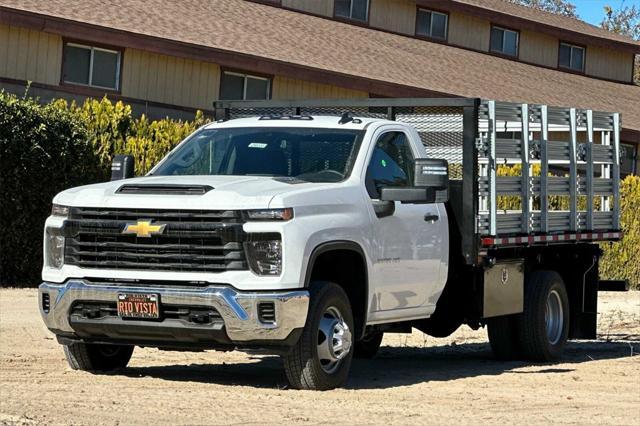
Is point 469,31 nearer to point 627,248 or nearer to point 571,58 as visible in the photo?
point 571,58

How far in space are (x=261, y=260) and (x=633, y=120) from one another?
30.3 meters

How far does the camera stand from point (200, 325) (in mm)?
10562

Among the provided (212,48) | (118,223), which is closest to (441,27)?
(212,48)

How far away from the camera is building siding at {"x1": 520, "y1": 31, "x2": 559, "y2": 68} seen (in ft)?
142

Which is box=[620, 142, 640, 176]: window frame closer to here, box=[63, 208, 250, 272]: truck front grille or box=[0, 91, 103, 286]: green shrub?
box=[0, 91, 103, 286]: green shrub

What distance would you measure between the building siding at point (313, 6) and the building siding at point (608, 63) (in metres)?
11.7

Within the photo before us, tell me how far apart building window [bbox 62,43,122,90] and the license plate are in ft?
56.5

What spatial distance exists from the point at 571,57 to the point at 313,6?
11.7 m

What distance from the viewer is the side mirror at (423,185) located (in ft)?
37.7

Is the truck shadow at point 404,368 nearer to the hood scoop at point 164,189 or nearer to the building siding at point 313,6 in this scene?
the hood scoop at point 164,189

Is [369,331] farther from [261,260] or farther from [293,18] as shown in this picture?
[293,18]

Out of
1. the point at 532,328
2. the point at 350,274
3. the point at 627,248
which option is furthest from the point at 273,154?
the point at 627,248

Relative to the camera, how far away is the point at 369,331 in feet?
40.7

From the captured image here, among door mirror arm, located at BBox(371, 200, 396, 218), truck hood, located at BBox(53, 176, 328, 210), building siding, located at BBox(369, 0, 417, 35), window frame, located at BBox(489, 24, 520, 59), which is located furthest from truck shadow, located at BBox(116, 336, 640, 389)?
window frame, located at BBox(489, 24, 520, 59)
